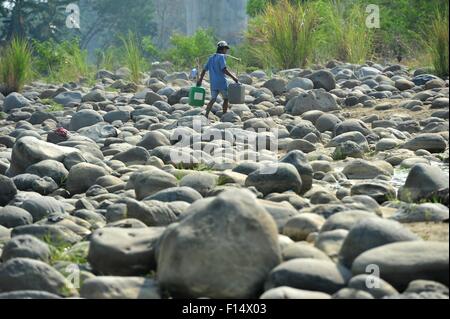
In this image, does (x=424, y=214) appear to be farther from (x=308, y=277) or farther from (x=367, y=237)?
(x=308, y=277)

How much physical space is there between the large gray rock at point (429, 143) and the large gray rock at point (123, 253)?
3537 millimetres

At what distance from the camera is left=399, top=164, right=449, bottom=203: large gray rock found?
4.57 m

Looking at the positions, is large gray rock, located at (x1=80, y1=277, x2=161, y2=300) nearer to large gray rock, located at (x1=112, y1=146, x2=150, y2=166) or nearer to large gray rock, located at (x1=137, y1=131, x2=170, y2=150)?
large gray rock, located at (x1=112, y1=146, x2=150, y2=166)

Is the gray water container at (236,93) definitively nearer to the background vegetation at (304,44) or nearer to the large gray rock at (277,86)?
the large gray rock at (277,86)

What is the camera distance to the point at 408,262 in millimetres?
3102

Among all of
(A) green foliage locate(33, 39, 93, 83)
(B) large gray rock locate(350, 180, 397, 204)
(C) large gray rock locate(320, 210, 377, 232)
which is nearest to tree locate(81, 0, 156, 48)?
(A) green foliage locate(33, 39, 93, 83)

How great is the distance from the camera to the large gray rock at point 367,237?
3316 millimetres

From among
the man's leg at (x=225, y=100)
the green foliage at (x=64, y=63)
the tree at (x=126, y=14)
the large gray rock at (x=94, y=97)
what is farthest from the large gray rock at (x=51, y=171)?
the tree at (x=126, y=14)

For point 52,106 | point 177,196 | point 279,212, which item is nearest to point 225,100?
point 52,106

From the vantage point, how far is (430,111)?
28.8 feet

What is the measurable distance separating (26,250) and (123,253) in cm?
58

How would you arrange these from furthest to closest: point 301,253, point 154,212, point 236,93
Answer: point 236,93 < point 154,212 < point 301,253

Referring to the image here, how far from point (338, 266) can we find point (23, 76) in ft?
37.9
